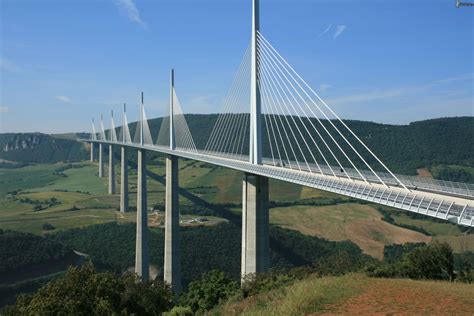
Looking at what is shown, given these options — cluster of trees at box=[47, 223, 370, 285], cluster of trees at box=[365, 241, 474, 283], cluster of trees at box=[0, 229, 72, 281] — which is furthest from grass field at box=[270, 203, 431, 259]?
cluster of trees at box=[0, 229, 72, 281]

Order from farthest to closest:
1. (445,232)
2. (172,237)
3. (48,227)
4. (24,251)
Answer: (445,232), (48,227), (24,251), (172,237)

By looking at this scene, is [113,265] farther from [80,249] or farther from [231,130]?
[231,130]

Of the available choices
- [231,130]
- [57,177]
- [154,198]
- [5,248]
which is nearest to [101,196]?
[154,198]

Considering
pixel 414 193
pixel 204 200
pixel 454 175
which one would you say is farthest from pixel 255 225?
pixel 454 175

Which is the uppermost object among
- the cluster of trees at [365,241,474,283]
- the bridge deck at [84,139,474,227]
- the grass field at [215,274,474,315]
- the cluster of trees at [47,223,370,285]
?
the bridge deck at [84,139,474,227]

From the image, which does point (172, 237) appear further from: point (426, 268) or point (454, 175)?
point (454, 175)

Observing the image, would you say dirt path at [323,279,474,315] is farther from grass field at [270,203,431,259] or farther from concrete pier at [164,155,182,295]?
grass field at [270,203,431,259]

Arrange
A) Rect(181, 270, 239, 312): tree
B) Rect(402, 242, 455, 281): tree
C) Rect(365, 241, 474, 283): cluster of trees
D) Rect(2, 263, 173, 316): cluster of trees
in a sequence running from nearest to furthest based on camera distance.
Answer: Rect(2, 263, 173, 316): cluster of trees → Rect(181, 270, 239, 312): tree → Rect(365, 241, 474, 283): cluster of trees → Rect(402, 242, 455, 281): tree
